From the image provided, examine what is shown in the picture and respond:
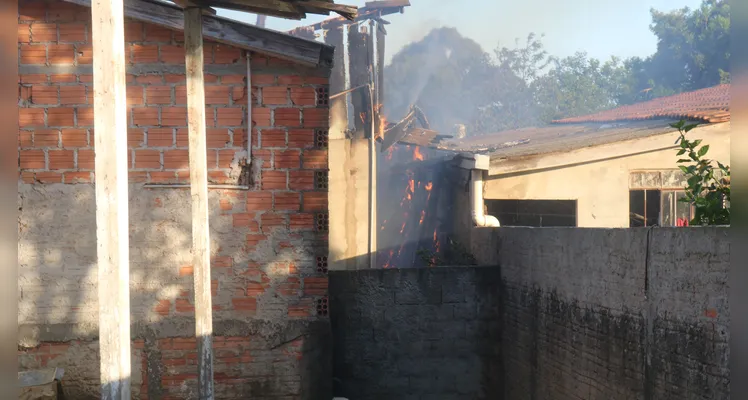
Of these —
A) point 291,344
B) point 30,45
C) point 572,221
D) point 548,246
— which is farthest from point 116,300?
point 572,221

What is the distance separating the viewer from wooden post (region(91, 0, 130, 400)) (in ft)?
14.6

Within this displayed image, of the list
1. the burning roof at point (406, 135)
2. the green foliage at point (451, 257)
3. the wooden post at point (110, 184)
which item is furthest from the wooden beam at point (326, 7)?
the burning roof at point (406, 135)

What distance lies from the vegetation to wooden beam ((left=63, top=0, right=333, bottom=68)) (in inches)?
1125

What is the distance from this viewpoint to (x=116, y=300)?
451 cm

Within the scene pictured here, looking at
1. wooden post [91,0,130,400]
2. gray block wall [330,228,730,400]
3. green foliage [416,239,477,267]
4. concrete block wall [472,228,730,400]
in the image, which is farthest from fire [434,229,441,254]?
wooden post [91,0,130,400]

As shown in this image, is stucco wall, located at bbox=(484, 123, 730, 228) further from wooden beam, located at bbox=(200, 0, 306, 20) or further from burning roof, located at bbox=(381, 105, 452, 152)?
wooden beam, located at bbox=(200, 0, 306, 20)

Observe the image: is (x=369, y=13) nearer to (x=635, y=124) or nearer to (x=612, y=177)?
(x=635, y=124)

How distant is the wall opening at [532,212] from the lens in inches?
543

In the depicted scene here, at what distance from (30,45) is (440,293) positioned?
5541 millimetres

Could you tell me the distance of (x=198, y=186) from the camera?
6020 millimetres

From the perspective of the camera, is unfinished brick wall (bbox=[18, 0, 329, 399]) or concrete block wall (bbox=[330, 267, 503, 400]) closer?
unfinished brick wall (bbox=[18, 0, 329, 399])

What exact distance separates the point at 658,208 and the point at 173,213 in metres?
9.28

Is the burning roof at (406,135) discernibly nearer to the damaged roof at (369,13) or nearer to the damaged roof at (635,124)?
the damaged roof at (635,124)

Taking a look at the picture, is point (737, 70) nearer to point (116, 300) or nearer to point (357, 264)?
point (116, 300)
